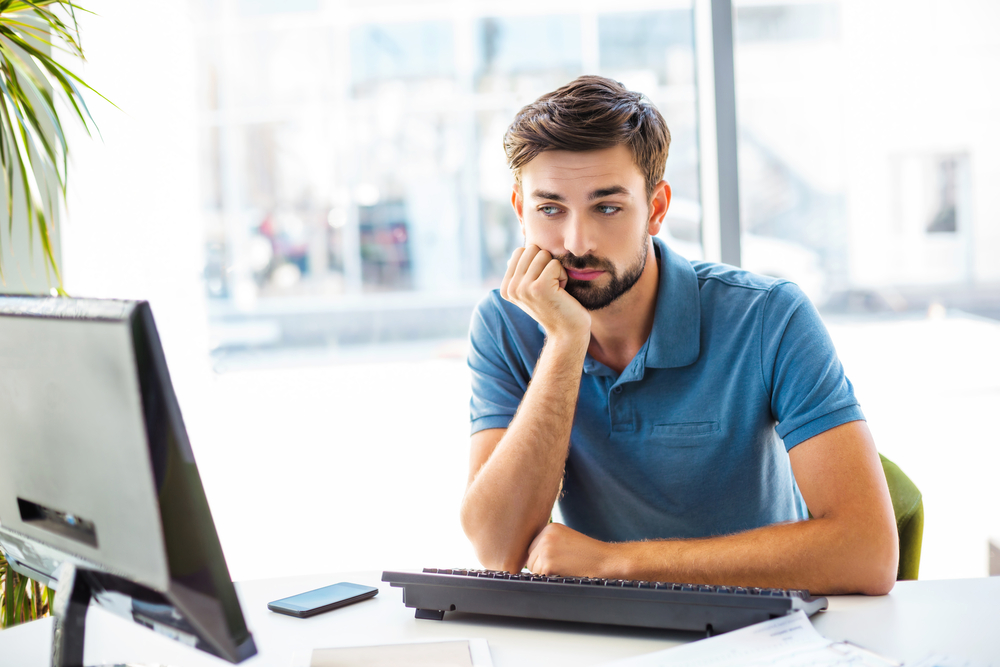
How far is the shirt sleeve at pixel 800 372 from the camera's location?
132 cm

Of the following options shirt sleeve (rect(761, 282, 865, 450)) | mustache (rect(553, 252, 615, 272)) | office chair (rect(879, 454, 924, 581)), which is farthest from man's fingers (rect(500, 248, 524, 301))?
office chair (rect(879, 454, 924, 581))

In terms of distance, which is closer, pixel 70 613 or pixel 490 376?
pixel 70 613

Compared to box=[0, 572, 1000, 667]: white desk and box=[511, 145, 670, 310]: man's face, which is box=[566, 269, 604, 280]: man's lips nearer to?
box=[511, 145, 670, 310]: man's face

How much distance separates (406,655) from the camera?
947 millimetres

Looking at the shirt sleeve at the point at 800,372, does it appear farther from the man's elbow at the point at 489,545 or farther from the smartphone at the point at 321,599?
the smartphone at the point at 321,599

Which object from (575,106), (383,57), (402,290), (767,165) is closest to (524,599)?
(575,106)

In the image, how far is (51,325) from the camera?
668 mm

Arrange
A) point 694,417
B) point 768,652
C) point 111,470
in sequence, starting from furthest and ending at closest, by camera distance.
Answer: point 694,417, point 768,652, point 111,470

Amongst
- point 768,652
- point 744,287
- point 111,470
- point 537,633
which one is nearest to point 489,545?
point 537,633

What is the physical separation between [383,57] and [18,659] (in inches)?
192

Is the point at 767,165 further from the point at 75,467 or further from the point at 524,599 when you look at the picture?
the point at 75,467

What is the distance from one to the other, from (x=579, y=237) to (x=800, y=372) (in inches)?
18.5

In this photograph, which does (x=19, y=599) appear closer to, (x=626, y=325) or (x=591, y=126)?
(x=626, y=325)

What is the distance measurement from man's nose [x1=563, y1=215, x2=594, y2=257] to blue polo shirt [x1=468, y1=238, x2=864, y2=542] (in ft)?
0.60
